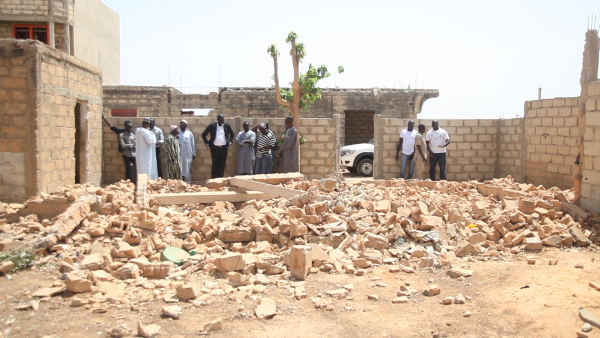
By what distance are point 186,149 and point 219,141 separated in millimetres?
705

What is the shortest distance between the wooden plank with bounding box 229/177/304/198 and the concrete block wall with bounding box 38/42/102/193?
2.91 meters

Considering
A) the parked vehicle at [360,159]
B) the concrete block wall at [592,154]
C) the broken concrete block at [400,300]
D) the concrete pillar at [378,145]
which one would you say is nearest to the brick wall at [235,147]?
the concrete pillar at [378,145]

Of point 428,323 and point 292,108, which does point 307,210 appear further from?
point 292,108

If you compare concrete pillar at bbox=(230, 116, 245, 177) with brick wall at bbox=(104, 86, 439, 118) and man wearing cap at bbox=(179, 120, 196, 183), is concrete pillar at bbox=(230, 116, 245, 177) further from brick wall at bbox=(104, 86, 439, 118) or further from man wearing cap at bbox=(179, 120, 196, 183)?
brick wall at bbox=(104, 86, 439, 118)

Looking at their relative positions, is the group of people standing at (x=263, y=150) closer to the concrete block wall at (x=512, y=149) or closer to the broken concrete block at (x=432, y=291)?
the concrete block wall at (x=512, y=149)

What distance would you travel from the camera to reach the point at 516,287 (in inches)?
184

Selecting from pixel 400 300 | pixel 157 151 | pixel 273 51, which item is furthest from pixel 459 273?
pixel 273 51

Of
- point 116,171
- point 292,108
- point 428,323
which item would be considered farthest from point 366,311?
point 292,108

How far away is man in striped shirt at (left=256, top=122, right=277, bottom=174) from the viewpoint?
10.2m

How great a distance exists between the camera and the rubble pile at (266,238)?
4.74 meters

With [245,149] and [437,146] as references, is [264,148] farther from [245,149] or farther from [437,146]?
[437,146]

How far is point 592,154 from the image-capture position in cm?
691

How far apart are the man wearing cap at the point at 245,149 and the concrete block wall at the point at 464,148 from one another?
3119 millimetres

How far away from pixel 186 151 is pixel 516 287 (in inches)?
287
